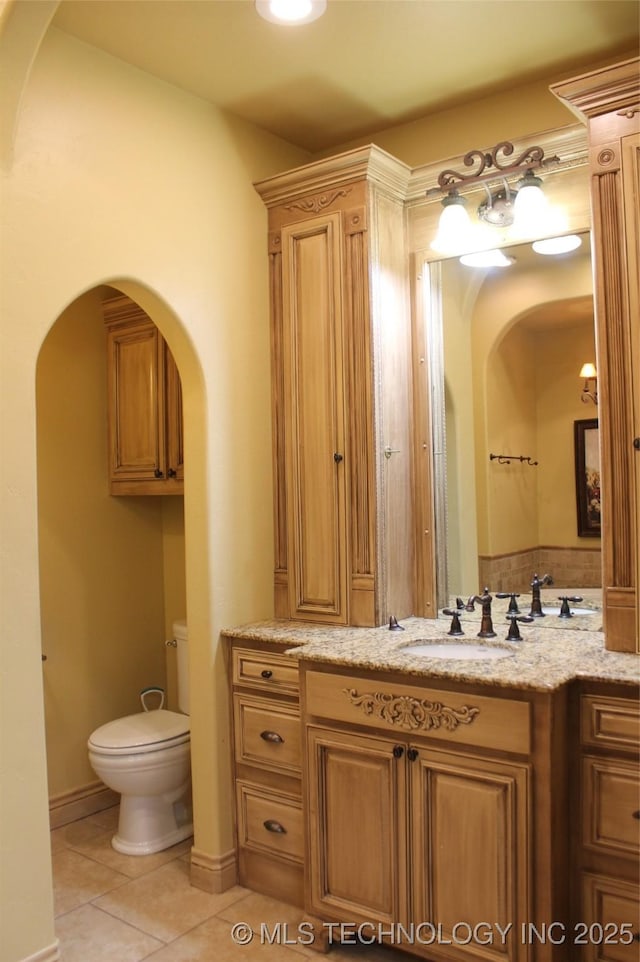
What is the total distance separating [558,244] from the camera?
2.61 meters

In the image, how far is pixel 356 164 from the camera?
2.73 meters

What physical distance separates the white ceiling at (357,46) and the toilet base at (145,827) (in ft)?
8.41

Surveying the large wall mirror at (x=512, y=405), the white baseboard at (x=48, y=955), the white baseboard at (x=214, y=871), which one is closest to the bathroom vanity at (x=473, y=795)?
the large wall mirror at (x=512, y=405)

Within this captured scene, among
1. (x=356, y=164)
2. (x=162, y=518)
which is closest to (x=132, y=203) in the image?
(x=356, y=164)

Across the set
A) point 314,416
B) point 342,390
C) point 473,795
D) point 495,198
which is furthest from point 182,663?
point 495,198

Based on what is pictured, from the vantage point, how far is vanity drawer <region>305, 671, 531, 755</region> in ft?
6.54

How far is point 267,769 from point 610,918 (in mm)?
1125

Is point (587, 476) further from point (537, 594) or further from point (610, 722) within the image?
point (610, 722)

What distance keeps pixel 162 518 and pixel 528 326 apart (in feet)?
6.25

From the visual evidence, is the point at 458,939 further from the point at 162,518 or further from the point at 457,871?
the point at 162,518

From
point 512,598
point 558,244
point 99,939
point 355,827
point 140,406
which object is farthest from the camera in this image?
point 140,406

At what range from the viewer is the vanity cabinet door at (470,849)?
1976mm

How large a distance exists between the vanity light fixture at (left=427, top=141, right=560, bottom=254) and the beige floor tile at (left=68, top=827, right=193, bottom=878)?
2418mm

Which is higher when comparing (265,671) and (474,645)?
(474,645)
